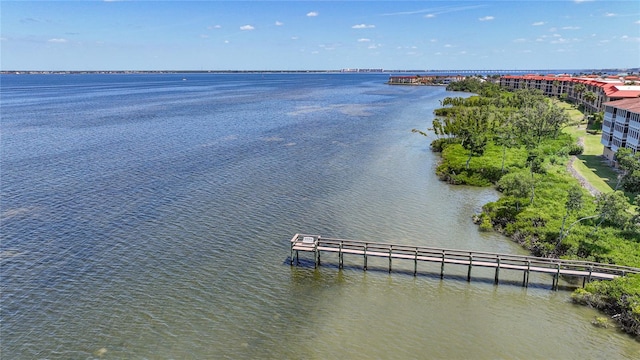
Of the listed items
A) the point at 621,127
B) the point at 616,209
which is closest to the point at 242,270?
the point at 616,209

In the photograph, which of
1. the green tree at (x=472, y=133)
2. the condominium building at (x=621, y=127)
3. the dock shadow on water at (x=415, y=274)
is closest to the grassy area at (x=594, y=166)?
the condominium building at (x=621, y=127)

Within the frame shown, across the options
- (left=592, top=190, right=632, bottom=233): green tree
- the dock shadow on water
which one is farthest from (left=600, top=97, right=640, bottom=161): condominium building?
the dock shadow on water

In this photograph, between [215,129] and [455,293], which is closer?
[455,293]

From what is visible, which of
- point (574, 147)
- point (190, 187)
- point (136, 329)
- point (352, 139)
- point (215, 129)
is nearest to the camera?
point (136, 329)

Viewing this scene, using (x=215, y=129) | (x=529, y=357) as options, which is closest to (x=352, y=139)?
(x=215, y=129)

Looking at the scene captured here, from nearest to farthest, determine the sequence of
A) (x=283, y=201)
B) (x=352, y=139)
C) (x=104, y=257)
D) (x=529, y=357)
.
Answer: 1. (x=529, y=357)
2. (x=104, y=257)
3. (x=283, y=201)
4. (x=352, y=139)

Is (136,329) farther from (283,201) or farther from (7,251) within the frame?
(283,201)

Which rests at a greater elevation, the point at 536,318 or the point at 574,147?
the point at 574,147
